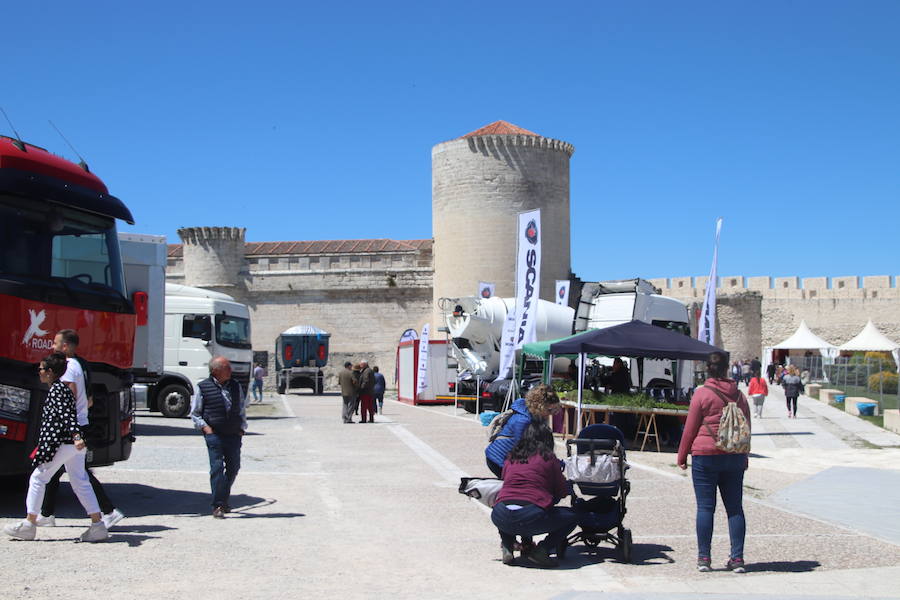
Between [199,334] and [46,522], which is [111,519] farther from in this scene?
[199,334]

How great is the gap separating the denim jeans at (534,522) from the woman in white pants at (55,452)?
3.10m

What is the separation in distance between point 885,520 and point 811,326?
51.2 metres

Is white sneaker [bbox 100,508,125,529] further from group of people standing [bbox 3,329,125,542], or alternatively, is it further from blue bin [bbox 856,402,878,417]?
blue bin [bbox 856,402,878,417]

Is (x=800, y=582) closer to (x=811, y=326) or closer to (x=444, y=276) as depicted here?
(x=444, y=276)

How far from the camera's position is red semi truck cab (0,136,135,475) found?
25.2 feet

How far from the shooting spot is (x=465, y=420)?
22031 mm

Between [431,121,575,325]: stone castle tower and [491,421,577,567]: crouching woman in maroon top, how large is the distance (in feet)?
104

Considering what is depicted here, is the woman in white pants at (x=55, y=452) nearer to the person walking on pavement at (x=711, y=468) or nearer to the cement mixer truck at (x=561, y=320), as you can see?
the person walking on pavement at (x=711, y=468)

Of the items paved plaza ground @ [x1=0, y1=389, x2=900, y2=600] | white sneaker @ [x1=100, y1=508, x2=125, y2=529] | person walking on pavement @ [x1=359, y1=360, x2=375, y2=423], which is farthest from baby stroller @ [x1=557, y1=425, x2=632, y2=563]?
person walking on pavement @ [x1=359, y1=360, x2=375, y2=423]

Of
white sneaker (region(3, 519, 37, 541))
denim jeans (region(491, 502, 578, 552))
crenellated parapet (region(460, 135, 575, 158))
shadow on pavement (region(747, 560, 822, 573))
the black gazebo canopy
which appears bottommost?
shadow on pavement (region(747, 560, 822, 573))

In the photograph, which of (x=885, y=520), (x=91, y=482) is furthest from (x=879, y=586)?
(x=91, y=482)

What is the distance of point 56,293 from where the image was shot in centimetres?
808

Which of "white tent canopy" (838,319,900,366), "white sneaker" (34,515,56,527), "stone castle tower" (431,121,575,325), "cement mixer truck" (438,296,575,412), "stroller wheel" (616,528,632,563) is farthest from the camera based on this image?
"white tent canopy" (838,319,900,366)

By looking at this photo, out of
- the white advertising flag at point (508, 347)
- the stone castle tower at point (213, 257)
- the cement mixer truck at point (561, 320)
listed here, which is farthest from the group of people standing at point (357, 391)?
the stone castle tower at point (213, 257)
